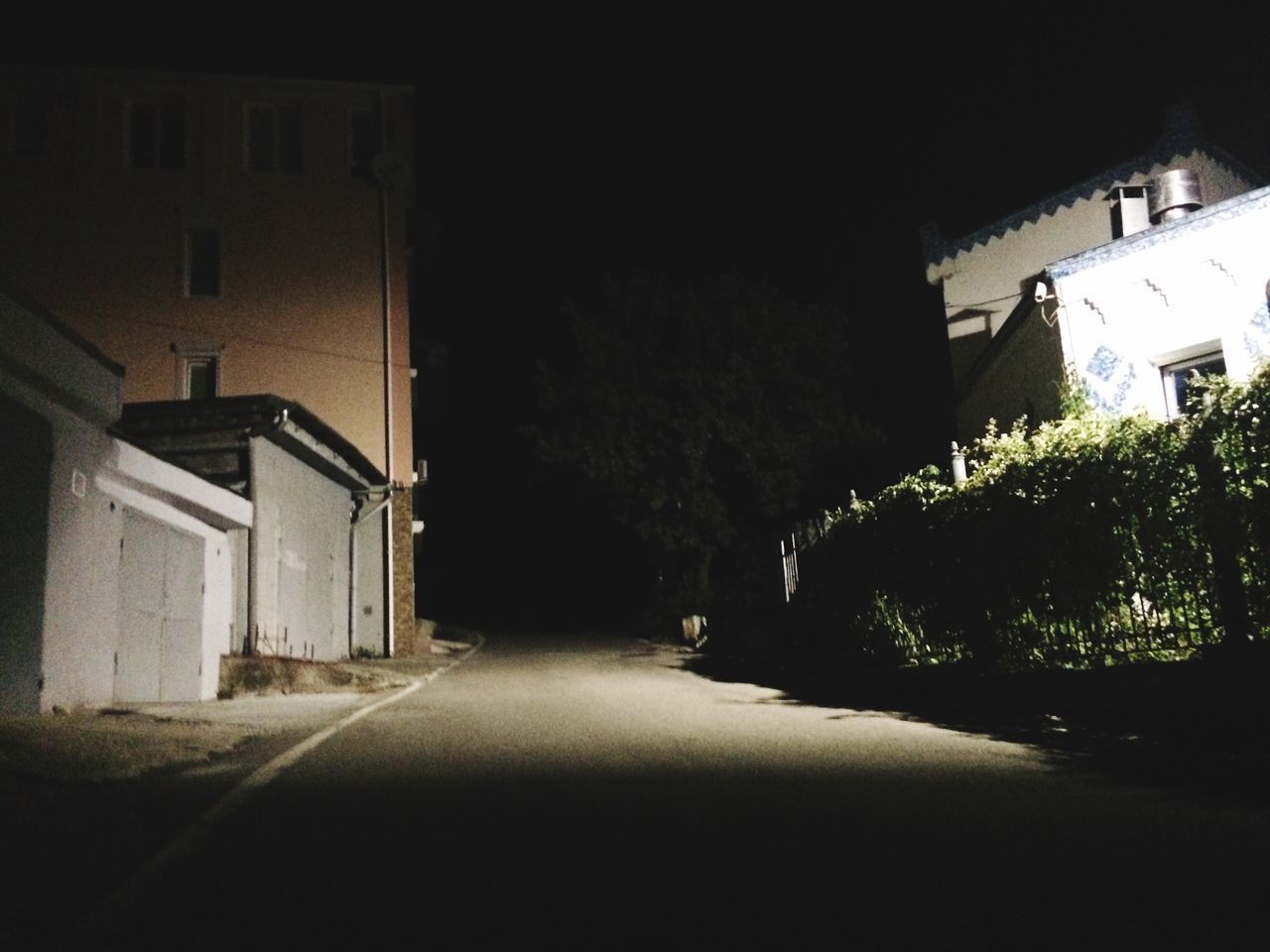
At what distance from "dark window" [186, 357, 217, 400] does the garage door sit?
39.0 ft

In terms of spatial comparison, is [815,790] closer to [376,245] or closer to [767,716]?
[767,716]

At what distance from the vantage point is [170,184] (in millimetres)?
25562

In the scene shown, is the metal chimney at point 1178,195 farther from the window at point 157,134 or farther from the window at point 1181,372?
the window at point 157,134

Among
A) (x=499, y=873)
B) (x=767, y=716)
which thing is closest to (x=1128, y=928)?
(x=499, y=873)

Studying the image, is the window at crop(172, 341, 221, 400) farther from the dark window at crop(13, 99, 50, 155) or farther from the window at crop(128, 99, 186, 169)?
the dark window at crop(13, 99, 50, 155)

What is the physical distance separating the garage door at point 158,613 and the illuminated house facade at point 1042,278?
1281 centimetres

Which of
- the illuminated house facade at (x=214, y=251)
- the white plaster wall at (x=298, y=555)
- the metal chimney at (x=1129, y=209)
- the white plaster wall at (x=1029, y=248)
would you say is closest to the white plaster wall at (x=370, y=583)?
the illuminated house facade at (x=214, y=251)

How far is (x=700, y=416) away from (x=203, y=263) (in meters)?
14.0

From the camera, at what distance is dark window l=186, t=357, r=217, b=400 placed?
989 inches

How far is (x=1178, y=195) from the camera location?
16.6 m

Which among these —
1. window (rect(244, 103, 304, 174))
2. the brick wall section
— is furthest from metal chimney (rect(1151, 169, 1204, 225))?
window (rect(244, 103, 304, 174))

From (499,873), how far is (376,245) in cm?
2368

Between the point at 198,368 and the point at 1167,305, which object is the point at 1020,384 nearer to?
the point at 1167,305

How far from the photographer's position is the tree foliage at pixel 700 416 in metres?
30.3
